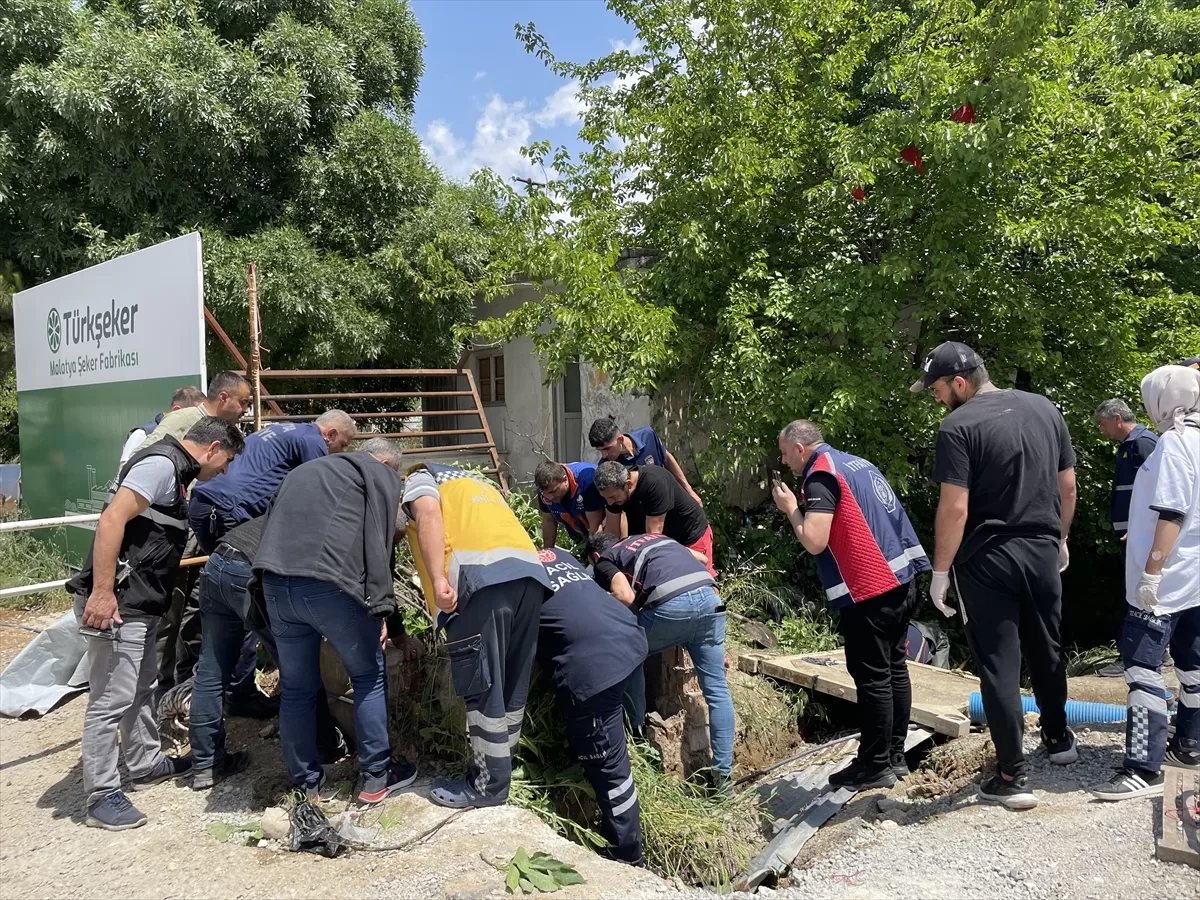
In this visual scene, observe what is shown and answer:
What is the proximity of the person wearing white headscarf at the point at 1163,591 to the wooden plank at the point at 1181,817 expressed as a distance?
0.44ft

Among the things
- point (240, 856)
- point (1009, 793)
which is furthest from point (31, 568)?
point (1009, 793)

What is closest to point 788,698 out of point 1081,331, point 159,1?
point 1081,331

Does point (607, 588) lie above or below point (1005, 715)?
above

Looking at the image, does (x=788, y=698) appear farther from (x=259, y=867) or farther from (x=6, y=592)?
(x=6, y=592)

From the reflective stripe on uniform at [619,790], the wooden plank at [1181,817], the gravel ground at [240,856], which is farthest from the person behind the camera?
the reflective stripe on uniform at [619,790]

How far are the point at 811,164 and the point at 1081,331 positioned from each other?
272cm

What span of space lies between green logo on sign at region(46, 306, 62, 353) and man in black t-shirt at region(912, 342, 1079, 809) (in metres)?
7.89

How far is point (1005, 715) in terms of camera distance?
137 inches

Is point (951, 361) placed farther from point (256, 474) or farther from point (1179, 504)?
point (256, 474)

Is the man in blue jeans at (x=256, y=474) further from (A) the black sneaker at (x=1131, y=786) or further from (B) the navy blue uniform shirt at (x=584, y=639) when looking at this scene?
(A) the black sneaker at (x=1131, y=786)

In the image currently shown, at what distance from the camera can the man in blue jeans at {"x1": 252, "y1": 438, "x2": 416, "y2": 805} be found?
11.3 feet

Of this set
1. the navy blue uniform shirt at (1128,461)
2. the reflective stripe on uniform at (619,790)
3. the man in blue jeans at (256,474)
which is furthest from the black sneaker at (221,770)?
the navy blue uniform shirt at (1128,461)

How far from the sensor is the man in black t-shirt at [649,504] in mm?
4531

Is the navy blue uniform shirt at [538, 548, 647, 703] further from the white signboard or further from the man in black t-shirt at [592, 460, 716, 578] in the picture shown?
the white signboard
